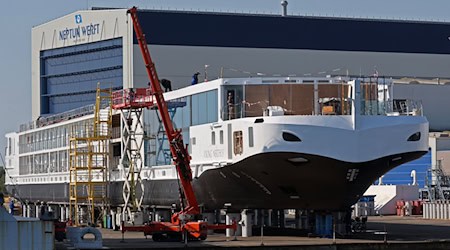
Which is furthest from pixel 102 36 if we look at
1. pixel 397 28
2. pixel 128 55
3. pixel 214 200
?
pixel 214 200

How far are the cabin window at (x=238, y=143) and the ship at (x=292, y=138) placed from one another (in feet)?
0.12

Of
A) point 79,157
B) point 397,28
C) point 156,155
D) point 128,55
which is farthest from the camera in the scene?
point 397,28

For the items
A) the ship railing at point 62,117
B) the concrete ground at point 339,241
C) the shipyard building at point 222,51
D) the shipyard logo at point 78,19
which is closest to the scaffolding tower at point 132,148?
the concrete ground at point 339,241

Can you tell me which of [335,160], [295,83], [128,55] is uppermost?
[128,55]

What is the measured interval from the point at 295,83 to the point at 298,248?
8510mm

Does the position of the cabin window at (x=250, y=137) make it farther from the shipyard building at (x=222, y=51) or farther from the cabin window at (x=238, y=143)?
the shipyard building at (x=222, y=51)

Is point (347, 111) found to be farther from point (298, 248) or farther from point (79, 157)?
point (79, 157)

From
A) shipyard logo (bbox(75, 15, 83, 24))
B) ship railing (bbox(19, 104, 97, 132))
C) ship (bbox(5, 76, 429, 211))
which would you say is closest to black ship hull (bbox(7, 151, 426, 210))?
ship (bbox(5, 76, 429, 211))

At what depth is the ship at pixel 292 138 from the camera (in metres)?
36.8

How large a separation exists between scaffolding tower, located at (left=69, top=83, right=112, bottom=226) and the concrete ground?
10705 millimetres

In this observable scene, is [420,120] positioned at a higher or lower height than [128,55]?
lower

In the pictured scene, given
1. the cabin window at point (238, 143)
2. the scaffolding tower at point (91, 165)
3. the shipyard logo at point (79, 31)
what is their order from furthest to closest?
the shipyard logo at point (79, 31) < the scaffolding tower at point (91, 165) < the cabin window at point (238, 143)

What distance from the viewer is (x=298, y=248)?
106ft

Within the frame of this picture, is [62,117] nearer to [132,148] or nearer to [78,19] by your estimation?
[132,148]
